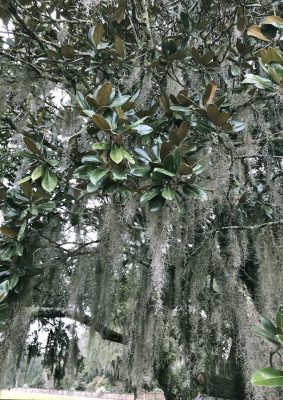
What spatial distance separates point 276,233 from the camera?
258cm

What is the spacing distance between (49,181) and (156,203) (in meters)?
0.56

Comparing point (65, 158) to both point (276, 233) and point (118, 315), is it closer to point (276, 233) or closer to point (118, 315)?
point (276, 233)

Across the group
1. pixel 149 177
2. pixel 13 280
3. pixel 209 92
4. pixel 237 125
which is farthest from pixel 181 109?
pixel 13 280

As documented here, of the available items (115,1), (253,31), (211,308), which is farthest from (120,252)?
(115,1)

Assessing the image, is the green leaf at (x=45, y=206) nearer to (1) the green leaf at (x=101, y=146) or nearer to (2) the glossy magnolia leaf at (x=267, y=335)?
(1) the green leaf at (x=101, y=146)

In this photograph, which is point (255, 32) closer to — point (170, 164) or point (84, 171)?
point (170, 164)

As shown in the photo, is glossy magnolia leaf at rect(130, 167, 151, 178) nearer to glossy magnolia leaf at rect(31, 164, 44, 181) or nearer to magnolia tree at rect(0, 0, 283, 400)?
magnolia tree at rect(0, 0, 283, 400)

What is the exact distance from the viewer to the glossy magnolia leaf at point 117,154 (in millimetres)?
1549

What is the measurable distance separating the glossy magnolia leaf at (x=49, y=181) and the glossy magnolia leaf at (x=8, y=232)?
1.28 feet

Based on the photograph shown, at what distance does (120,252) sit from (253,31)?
124 centimetres

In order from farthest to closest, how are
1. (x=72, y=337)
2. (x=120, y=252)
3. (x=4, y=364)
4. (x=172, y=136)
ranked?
(x=72, y=337) → (x=4, y=364) → (x=120, y=252) → (x=172, y=136)

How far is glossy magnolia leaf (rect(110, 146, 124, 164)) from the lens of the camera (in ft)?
5.08

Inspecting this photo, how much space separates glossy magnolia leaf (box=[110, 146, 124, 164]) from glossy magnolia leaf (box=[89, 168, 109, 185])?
0.08 m

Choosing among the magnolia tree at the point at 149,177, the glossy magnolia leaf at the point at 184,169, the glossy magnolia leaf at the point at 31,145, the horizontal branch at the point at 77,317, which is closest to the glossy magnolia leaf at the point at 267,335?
the magnolia tree at the point at 149,177
